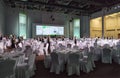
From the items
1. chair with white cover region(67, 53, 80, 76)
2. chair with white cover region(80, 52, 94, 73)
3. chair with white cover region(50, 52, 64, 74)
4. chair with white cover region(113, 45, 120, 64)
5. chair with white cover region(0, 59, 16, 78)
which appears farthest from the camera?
chair with white cover region(113, 45, 120, 64)

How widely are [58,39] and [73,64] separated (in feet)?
41.7

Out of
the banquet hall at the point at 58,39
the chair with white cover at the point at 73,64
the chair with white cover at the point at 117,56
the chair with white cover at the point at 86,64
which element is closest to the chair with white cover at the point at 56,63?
the banquet hall at the point at 58,39

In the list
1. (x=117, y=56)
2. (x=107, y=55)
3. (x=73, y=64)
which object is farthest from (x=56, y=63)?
(x=117, y=56)

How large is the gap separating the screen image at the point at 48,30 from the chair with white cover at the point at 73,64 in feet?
64.0

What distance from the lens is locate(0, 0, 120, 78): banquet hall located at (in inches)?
262

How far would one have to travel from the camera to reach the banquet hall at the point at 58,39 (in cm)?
664

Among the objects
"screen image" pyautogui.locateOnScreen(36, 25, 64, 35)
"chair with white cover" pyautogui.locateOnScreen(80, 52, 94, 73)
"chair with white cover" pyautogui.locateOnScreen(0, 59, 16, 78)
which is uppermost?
"screen image" pyautogui.locateOnScreen(36, 25, 64, 35)

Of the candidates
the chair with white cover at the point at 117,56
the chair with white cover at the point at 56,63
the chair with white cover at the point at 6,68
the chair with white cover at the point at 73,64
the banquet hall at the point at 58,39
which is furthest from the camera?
the chair with white cover at the point at 117,56

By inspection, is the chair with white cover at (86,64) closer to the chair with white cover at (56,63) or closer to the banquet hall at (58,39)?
the banquet hall at (58,39)

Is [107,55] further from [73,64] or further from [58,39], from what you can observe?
[58,39]

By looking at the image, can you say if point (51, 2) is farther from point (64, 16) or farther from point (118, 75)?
point (118, 75)

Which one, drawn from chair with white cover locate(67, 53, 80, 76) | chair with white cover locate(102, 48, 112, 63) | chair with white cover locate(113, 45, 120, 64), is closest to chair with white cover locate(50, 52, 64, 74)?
chair with white cover locate(67, 53, 80, 76)

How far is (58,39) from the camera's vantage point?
19.2 metres

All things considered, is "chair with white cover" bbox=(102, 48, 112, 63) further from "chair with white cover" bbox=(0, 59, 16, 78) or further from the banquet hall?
"chair with white cover" bbox=(0, 59, 16, 78)
